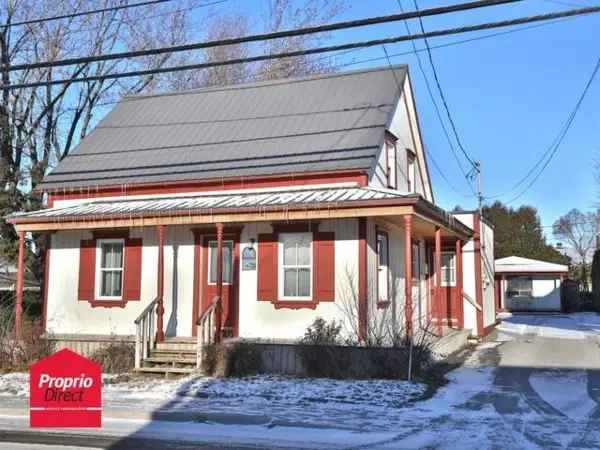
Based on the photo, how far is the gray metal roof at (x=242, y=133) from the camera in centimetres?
1565

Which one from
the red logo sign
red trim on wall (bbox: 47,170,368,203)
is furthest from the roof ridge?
the red logo sign

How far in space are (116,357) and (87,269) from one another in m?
3.57

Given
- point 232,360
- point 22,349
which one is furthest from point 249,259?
point 22,349

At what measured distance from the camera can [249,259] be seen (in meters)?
14.8

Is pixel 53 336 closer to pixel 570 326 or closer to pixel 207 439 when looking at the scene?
pixel 207 439

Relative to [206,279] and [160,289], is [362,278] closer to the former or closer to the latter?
[206,279]

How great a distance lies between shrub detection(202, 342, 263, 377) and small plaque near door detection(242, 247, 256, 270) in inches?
101

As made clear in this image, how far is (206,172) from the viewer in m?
16.1

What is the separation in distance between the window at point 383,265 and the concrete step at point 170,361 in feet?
15.3

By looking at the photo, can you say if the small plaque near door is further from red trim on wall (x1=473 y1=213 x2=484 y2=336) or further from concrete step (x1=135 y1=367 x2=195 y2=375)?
red trim on wall (x1=473 y1=213 x2=484 y2=336)

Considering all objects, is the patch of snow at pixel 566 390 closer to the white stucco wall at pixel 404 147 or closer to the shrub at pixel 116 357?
the white stucco wall at pixel 404 147

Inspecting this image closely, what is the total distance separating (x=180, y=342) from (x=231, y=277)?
6.70 feet

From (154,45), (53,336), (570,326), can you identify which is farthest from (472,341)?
(154,45)

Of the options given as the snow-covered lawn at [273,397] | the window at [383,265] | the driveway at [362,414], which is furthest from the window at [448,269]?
the snow-covered lawn at [273,397]
